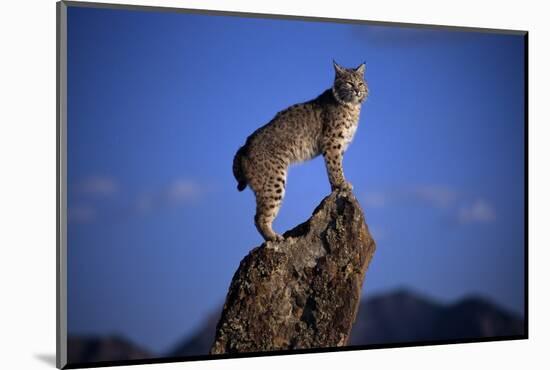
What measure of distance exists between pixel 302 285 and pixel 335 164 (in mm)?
1358

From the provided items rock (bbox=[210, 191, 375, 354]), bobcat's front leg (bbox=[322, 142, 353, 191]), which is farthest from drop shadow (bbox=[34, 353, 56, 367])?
bobcat's front leg (bbox=[322, 142, 353, 191])

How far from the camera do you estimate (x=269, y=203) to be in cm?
977

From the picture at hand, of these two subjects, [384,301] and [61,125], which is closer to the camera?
[61,125]

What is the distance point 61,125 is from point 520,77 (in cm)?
563


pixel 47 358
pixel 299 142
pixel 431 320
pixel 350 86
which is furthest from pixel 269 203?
pixel 431 320

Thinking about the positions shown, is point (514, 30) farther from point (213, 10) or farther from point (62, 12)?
point (62, 12)

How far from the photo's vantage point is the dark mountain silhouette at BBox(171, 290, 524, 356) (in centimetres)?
1159

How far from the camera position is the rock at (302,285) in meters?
9.55

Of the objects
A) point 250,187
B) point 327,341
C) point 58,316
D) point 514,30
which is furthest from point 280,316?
point 514,30

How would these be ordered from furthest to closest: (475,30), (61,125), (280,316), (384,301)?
(384,301) → (475,30) → (280,316) → (61,125)

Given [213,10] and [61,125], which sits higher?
[213,10]

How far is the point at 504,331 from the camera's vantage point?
1153 cm

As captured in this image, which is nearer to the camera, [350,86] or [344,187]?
[344,187]

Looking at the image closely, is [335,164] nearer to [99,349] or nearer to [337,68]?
[337,68]
